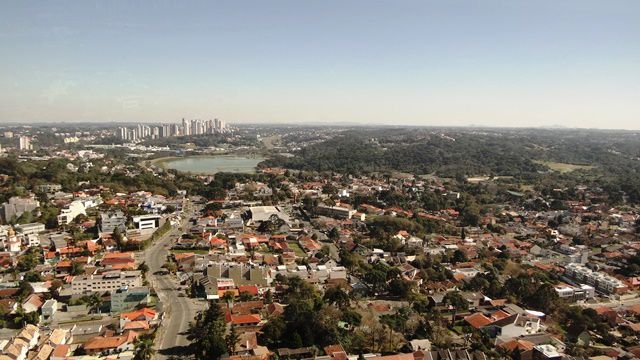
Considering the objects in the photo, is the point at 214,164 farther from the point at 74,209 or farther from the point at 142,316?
the point at 142,316

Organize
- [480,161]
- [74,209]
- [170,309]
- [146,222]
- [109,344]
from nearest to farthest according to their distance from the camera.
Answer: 1. [109,344]
2. [170,309]
3. [146,222]
4. [74,209]
5. [480,161]

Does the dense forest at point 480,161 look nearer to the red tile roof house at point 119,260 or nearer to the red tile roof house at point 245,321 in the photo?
the red tile roof house at point 119,260

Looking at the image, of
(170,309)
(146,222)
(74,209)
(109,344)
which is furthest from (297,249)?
(74,209)

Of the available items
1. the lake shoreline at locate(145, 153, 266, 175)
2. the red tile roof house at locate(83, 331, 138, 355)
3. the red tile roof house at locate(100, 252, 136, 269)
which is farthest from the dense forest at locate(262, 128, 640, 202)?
the red tile roof house at locate(83, 331, 138, 355)

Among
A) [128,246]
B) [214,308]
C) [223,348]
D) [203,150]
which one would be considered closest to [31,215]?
[128,246]

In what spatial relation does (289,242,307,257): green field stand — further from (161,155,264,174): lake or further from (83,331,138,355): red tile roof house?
(161,155,264,174): lake

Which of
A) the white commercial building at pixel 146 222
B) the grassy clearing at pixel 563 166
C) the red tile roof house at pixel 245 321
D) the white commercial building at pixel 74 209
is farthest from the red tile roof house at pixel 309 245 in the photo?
the grassy clearing at pixel 563 166
